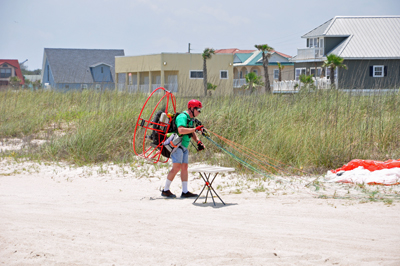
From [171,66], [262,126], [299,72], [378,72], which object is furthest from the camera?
[299,72]

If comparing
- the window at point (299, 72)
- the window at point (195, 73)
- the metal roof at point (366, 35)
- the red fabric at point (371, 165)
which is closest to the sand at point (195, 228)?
the red fabric at point (371, 165)

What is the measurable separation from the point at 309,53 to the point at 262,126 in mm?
27397

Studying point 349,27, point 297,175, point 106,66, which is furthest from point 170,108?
point 106,66

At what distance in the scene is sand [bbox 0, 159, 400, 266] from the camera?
14.6ft

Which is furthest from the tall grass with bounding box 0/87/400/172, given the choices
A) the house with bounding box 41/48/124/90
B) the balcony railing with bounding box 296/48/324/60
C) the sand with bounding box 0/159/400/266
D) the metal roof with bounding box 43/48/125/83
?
the metal roof with bounding box 43/48/125/83

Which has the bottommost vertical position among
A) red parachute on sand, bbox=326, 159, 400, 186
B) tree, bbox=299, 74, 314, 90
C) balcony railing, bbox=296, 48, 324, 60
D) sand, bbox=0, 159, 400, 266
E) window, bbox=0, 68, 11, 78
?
sand, bbox=0, 159, 400, 266

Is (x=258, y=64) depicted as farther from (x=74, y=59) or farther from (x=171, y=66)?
(x=74, y=59)

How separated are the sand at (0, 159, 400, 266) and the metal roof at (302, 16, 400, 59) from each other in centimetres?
2834

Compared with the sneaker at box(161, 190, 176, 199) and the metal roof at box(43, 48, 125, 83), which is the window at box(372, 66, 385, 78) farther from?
the sneaker at box(161, 190, 176, 199)

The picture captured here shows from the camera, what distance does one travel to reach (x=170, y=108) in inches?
494

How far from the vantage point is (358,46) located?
111 feet

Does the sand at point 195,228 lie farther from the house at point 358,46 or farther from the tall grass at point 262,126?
the house at point 358,46

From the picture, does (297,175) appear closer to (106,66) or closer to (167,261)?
(167,261)

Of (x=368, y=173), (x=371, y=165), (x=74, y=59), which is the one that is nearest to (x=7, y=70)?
(x=74, y=59)
